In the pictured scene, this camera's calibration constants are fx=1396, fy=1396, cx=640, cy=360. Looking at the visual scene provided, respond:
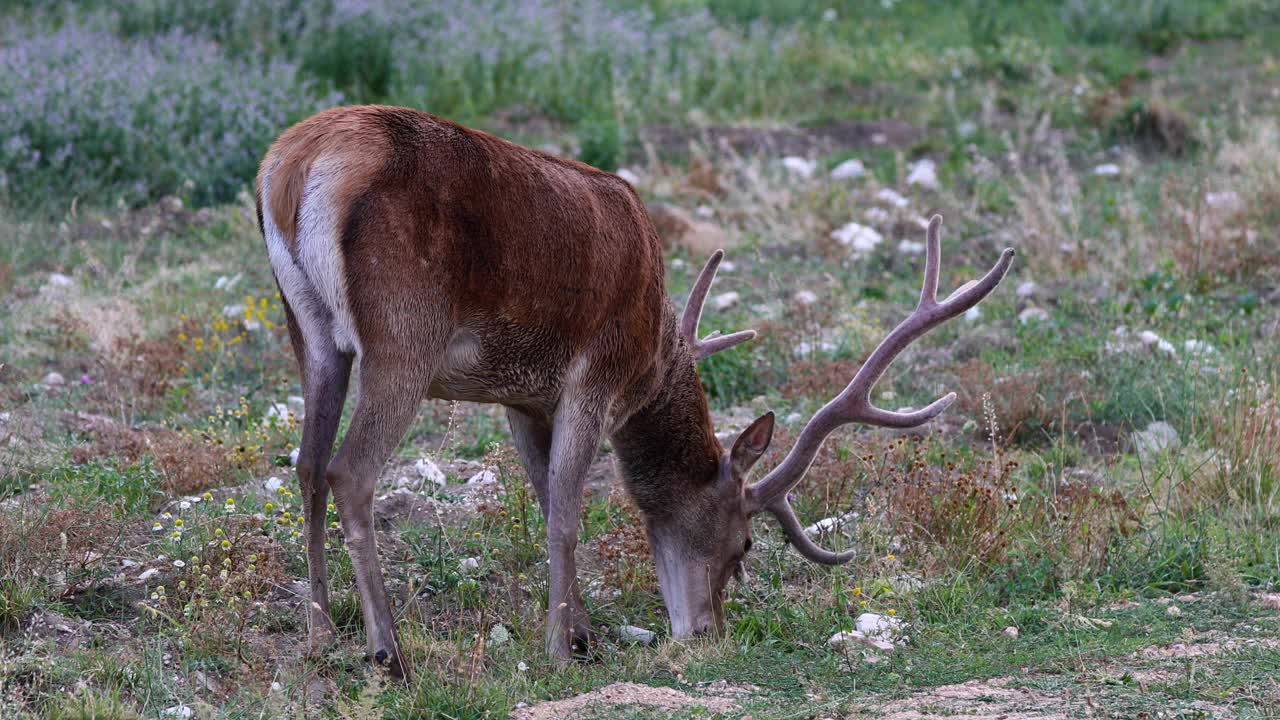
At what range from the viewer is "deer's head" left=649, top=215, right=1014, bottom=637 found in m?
5.36

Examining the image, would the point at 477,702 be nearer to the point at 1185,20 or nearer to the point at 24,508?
the point at 24,508

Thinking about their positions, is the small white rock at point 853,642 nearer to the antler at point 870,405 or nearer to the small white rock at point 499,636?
the antler at point 870,405

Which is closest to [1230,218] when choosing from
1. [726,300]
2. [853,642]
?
[726,300]

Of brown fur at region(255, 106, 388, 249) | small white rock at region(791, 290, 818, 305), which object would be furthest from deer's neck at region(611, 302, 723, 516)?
small white rock at region(791, 290, 818, 305)

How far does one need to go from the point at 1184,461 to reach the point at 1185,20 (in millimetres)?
12194

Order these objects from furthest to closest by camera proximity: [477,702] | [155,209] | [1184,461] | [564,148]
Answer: [564,148] → [155,209] → [1184,461] → [477,702]

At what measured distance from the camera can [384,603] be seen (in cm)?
475

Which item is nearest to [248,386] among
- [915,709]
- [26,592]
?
[26,592]

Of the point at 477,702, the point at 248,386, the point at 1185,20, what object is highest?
the point at 1185,20

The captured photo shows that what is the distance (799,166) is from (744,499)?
21.6 ft

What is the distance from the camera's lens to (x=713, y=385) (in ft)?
25.6

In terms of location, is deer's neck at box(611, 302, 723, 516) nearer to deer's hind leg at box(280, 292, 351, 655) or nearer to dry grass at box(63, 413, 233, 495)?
deer's hind leg at box(280, 292, 351, 655)

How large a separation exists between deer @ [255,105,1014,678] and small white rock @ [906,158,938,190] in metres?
5.83

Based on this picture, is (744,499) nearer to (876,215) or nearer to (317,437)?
(317,437)
